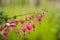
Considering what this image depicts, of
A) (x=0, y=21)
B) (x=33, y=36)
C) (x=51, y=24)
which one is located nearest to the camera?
(x=0, y=21)

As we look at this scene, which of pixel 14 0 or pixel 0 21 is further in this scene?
pixel 14 0

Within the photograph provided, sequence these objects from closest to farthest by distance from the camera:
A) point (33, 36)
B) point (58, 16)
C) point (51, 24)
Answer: point (33, 36) < point (51, 24) < point (58, 16)

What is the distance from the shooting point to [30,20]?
1.61m

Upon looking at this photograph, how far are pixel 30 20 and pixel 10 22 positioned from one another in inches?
6.5

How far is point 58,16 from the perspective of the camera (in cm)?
324

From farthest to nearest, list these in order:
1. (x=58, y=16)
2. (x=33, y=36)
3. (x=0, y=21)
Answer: (x=58, y=16) < (x=33, y=36) < (x=0, y=21)

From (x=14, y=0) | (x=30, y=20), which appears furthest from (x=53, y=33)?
(x=14, y=0)

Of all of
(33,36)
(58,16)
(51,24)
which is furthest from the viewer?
(58,16)

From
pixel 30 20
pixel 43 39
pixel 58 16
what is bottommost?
pixel 43 39

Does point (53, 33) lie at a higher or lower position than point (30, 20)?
lower

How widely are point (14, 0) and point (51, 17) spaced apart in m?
1.76

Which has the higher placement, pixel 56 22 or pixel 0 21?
pixel 0 21

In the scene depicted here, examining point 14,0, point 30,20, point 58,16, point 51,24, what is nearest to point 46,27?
point 51,24

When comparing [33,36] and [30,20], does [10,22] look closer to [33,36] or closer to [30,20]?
[30,20]
